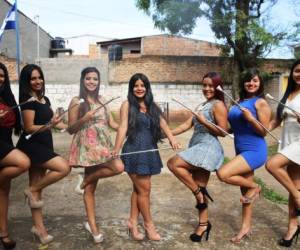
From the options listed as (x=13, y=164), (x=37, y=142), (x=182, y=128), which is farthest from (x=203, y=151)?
(x=13, y=164)

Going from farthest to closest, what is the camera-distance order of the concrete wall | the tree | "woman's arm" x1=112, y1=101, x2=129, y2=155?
1. the concrete wall
2. the tree
3. "woman's arm" x1=112, y1=101, x2=129, y2=155

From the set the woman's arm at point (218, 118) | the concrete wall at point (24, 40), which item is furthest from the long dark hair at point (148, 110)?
the concrete wall at point (24, 40)

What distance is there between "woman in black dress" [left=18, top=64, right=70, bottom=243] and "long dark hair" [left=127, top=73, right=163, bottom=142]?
0.69 metres

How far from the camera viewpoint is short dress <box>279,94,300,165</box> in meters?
3.44

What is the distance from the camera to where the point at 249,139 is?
11.7ft

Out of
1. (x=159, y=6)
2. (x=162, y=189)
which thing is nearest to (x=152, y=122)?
(x=162, y=189)

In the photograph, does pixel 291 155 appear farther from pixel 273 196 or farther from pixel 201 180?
pixel 273 196

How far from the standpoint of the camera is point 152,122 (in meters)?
3.64

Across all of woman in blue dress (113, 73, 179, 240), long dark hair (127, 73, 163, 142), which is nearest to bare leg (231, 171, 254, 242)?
woman in blue dress (113, 73, 179, 240)

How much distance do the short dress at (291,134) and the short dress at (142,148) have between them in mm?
1224

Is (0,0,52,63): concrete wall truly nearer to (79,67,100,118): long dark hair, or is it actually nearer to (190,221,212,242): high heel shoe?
(79,67,100,118): long dark hair

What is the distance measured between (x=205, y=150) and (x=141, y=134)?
641 mm

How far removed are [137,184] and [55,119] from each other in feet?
3.32

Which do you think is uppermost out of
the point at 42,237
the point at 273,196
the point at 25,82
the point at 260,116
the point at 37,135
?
the point at 25,82
